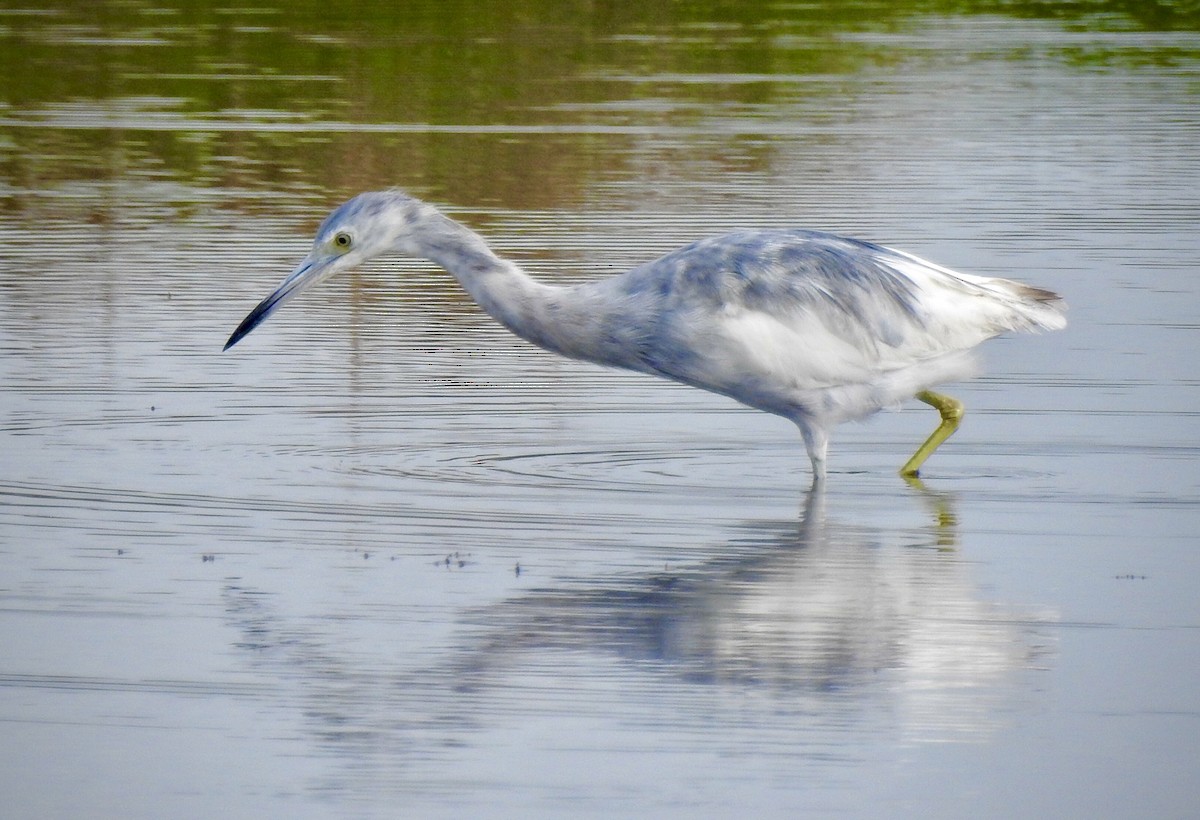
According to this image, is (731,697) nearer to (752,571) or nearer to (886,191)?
(752,571)

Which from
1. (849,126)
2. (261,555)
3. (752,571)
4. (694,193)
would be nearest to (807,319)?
(752,571)

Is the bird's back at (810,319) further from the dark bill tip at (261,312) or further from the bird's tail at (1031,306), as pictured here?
the dark bill tip at (261,312)

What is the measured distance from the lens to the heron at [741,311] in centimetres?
947

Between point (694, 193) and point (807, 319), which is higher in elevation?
point (807, 319)

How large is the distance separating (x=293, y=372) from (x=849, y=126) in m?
10.6

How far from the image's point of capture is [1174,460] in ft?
33.1

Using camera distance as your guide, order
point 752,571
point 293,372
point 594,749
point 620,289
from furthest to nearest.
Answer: point 293,372 → point 620,289 → point 752,571 → point 594,749

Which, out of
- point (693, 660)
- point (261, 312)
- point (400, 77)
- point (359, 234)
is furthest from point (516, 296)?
point (400, 77)

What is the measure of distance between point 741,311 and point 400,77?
16993mm

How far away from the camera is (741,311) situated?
9.48 m

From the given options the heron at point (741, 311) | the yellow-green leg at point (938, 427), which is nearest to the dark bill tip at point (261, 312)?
the heron at point (741, 311)

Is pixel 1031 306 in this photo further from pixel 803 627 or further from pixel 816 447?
pixel 803 627

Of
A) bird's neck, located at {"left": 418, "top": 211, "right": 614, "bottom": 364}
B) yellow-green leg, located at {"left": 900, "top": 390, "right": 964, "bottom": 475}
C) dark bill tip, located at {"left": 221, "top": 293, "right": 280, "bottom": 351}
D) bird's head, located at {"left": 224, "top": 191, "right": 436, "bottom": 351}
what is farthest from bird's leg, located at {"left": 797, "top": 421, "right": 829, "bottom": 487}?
dark bill tip, located at {"left": 221, "top": 293, "right": 280, "bottom": 351}

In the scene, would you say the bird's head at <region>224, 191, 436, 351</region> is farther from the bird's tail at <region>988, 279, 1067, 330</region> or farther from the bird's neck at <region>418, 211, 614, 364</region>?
the bird's tail at <region>988, 279, 1067, 330</region>
